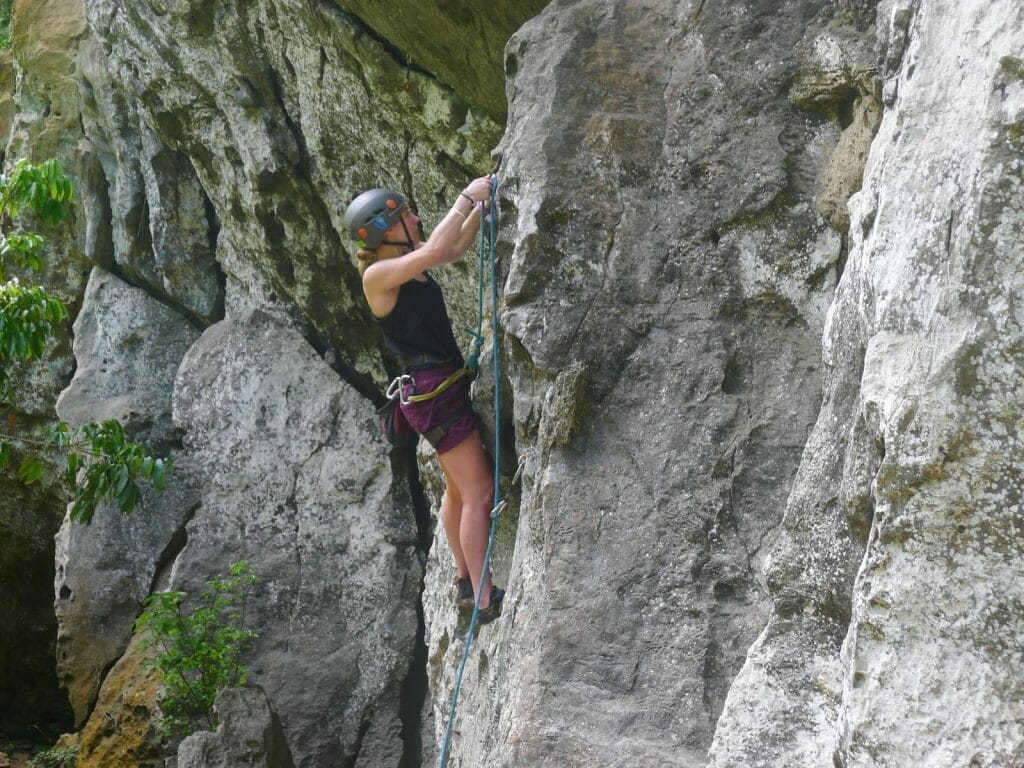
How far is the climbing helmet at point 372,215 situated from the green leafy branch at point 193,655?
3.01m

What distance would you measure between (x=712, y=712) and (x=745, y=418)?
91 cm

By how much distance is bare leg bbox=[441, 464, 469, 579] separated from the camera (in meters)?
4.77

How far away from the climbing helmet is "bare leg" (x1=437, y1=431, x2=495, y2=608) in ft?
2.84

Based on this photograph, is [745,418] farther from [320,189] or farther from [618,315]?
[320,189]

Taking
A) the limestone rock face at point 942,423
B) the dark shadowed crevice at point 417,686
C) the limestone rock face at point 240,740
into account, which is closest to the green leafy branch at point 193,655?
the limestone rock face at point 240,740

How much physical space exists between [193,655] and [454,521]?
9.01 ft

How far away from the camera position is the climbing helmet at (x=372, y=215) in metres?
4.55

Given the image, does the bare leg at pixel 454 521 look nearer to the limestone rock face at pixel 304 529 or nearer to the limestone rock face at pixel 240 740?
the limestone rock face at pixel 240 740

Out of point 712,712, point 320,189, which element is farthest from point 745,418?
point 320,189

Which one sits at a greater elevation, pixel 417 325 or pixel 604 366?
pixel 417 325

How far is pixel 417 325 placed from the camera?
465cm

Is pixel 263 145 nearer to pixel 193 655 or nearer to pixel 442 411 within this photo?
pixel 193 655

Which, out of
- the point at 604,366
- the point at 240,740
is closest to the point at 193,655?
the point at 240,740

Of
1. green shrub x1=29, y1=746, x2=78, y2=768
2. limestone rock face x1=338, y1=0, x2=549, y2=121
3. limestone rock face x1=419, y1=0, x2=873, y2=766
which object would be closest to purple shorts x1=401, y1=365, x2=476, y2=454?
limestone rock face x1=419, y1=0, x2=873, y2=766
